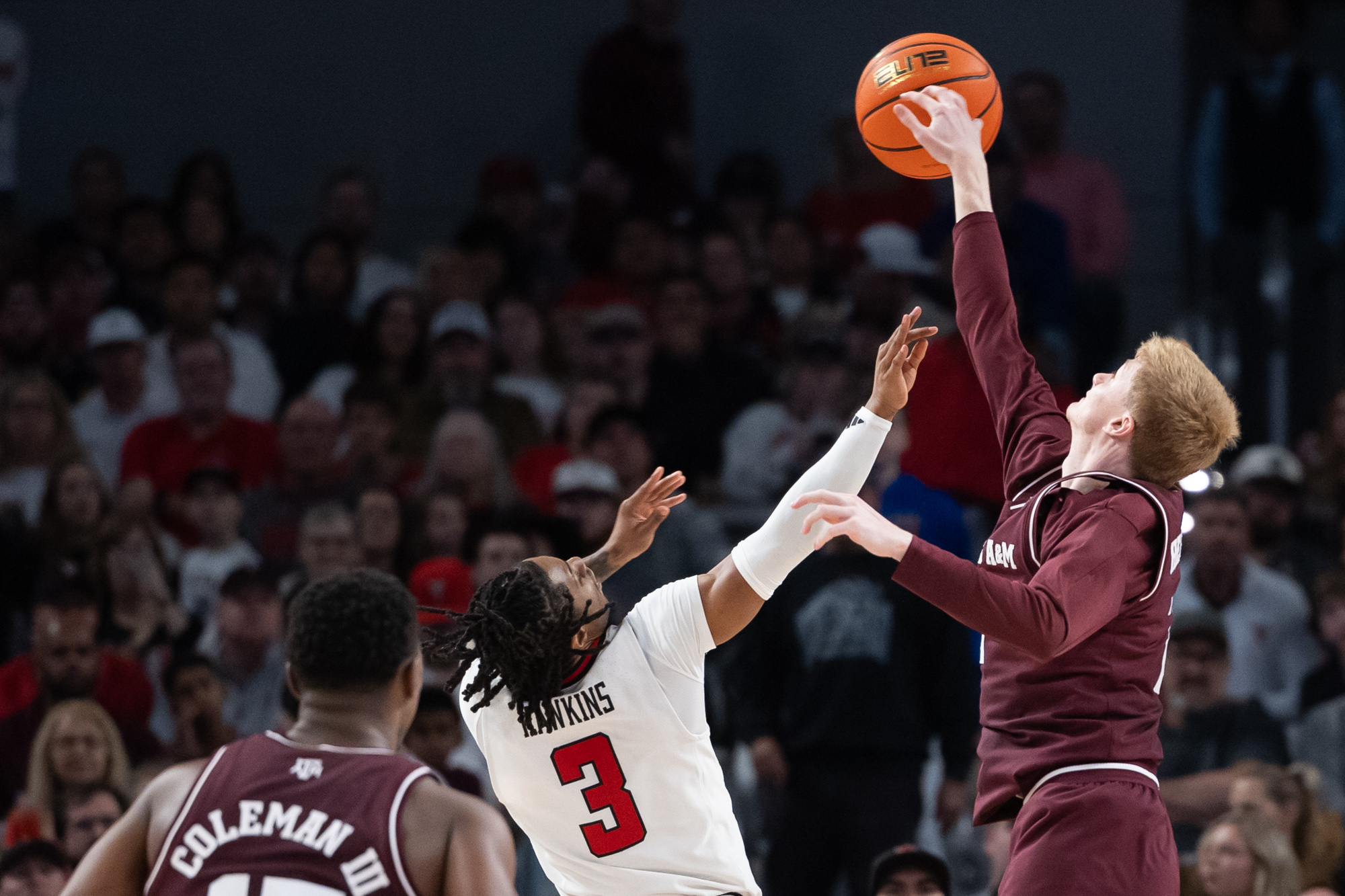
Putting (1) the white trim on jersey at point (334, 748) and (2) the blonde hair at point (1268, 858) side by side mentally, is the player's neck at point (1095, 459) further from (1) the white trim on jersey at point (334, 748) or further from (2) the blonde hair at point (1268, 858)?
(2) the blonde hair at point (1268, 858)

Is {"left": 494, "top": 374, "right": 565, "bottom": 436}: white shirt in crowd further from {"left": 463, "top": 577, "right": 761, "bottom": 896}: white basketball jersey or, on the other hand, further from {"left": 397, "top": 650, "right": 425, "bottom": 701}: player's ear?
{"left": 397, "top": 650, "right": 425, "bottom": 701}: player's ear

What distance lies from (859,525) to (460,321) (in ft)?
19.3

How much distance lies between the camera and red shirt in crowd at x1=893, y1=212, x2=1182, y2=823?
324 cm

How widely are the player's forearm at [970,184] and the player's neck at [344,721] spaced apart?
1.99m

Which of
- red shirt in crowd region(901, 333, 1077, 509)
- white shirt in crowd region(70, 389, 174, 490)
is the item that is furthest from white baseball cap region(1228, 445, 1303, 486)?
white shirt in crowd region(70, 389, 174, 490)

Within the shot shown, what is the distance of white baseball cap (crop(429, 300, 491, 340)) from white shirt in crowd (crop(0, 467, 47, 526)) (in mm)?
2123

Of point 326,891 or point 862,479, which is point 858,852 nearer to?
point 862,479

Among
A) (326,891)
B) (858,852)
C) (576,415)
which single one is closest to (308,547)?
(576,415)

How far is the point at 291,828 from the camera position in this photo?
Answer: 293cm

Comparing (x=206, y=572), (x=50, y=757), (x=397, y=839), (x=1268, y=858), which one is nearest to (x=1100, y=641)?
(x=397, y=839)

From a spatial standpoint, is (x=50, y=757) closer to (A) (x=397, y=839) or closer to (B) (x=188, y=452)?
(B) (x=188, y=452)

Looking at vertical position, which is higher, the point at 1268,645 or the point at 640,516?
the point at 640,516

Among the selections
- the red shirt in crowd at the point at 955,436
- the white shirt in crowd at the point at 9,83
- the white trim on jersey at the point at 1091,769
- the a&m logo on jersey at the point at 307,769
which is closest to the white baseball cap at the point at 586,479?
the red shirt in crowd at the point at 955,436

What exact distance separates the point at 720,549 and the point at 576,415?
135 centimetres
